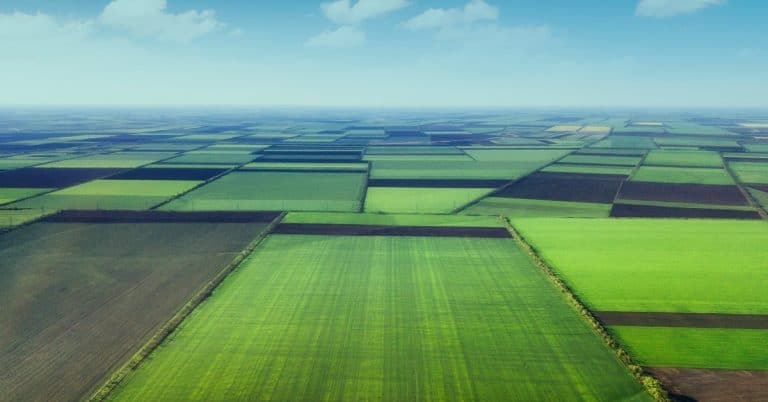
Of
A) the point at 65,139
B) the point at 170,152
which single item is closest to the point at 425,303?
the point at 170,152

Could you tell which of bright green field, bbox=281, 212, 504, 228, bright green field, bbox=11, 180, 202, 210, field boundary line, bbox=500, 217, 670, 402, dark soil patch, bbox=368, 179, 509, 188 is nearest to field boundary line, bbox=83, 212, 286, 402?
bright green field, bbox=281, 212, 504, 228

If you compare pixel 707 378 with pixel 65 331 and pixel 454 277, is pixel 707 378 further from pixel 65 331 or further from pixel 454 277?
pixel 65 331

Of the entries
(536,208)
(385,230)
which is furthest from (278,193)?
(536,208)

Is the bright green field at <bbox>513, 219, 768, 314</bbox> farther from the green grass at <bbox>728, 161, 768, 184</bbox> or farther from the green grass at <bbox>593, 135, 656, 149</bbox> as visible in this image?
the green grass at <bbox>593, 135, 656, 149</bbox>

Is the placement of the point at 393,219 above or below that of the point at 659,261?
above

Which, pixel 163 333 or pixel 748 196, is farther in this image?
pixel 748 196

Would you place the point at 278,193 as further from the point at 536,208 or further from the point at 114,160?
the point at 114,160
